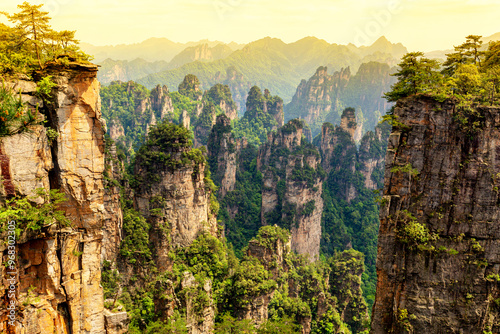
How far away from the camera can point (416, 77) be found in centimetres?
1744

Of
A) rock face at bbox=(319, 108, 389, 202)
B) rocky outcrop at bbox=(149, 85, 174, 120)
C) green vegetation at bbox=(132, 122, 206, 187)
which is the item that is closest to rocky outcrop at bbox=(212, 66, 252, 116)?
rocky outcrop at bbox=(149, 85, 174, 120)

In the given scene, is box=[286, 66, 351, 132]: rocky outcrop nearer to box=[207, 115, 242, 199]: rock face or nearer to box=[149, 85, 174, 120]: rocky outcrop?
box=[149, 85, 174, 120]: rocky outcrop

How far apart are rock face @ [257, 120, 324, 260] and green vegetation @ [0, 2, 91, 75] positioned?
1536 inches

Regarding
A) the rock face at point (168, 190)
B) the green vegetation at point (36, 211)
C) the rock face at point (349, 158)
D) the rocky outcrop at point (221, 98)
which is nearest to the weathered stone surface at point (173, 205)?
the rock face at point (168, 190)

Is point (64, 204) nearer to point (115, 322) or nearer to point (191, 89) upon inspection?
point (115, 322)

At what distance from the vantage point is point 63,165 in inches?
533

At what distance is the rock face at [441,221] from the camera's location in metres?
16.7

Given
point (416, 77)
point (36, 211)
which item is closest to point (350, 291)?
point (416, 77)

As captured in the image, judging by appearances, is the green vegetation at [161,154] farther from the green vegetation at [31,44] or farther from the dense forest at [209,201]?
the green vegetation at [31,44]

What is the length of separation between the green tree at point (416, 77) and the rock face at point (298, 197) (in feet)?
106

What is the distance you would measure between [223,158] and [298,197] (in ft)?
41.0

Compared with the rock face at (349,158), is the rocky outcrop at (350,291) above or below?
below

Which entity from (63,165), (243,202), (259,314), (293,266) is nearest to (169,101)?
(243,202)

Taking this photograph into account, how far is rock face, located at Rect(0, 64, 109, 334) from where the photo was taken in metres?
12.7
